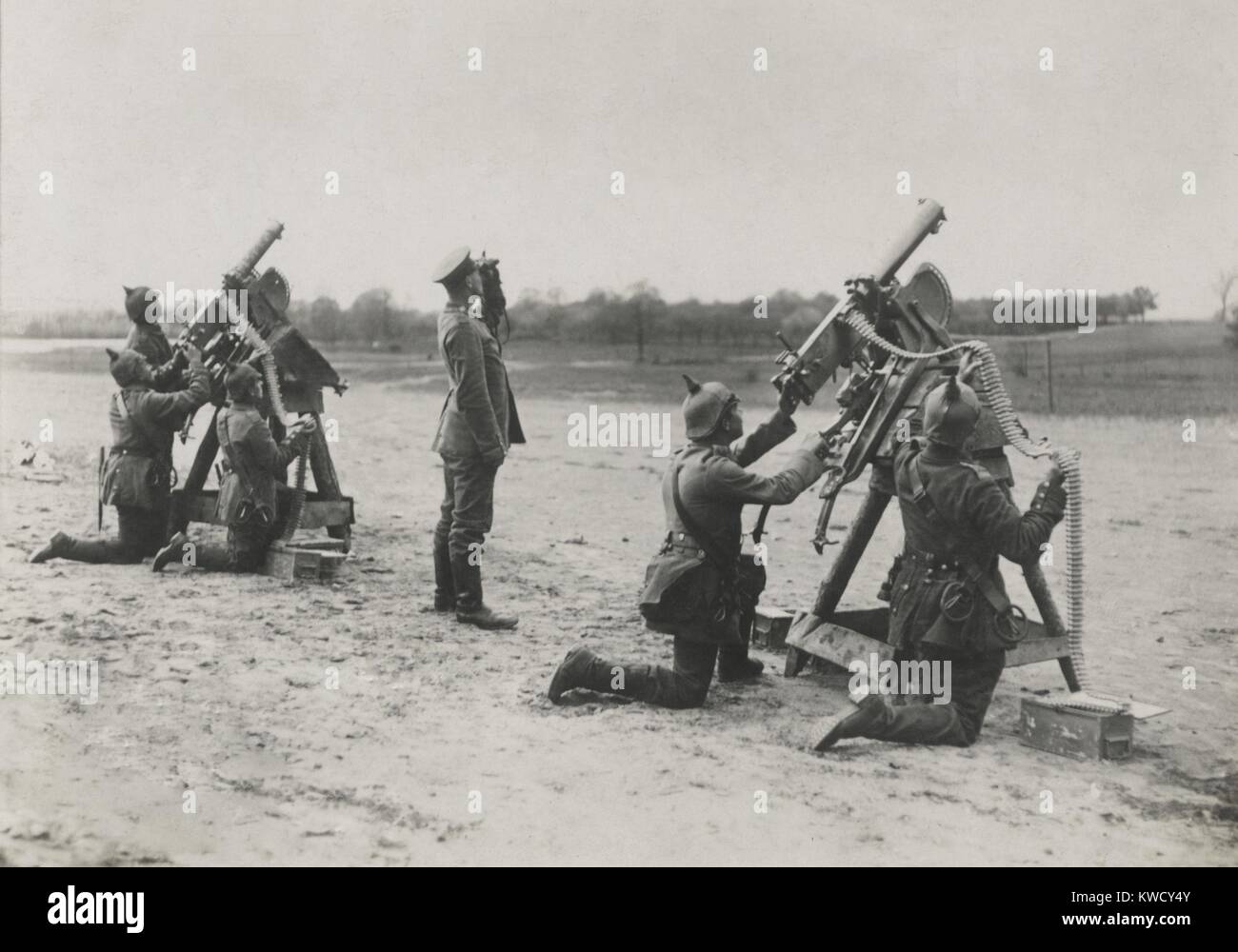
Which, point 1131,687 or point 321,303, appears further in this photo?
point 321,303

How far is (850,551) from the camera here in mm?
6438

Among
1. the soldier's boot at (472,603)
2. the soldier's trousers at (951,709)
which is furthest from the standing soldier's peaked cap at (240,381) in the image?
the soldier's trousers at (951,709)

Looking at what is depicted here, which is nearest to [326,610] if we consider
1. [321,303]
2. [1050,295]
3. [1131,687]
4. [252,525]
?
[252,525]

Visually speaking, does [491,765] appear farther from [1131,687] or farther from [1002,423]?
[1131,687]

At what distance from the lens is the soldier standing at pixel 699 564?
5703 mm

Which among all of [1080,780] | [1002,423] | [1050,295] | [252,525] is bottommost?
[1080,780]

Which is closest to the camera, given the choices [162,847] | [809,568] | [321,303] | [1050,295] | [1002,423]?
[162,847]

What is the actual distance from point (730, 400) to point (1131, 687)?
280cm

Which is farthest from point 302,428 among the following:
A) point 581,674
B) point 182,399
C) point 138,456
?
point 581,674

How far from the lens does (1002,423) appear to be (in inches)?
228


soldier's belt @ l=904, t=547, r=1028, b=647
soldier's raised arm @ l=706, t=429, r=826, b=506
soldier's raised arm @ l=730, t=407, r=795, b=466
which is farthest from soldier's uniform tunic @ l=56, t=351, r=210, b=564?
soldier's belt @ l=904, t=547, r=1028, b=647

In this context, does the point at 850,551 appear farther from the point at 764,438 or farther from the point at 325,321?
the point at 325,321

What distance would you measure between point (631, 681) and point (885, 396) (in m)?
2.06

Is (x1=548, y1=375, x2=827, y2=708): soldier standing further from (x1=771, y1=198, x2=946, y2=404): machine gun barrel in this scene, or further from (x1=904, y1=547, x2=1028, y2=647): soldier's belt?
(x1=904, y1=547, x2=1028, y2=647): soldier's belt
